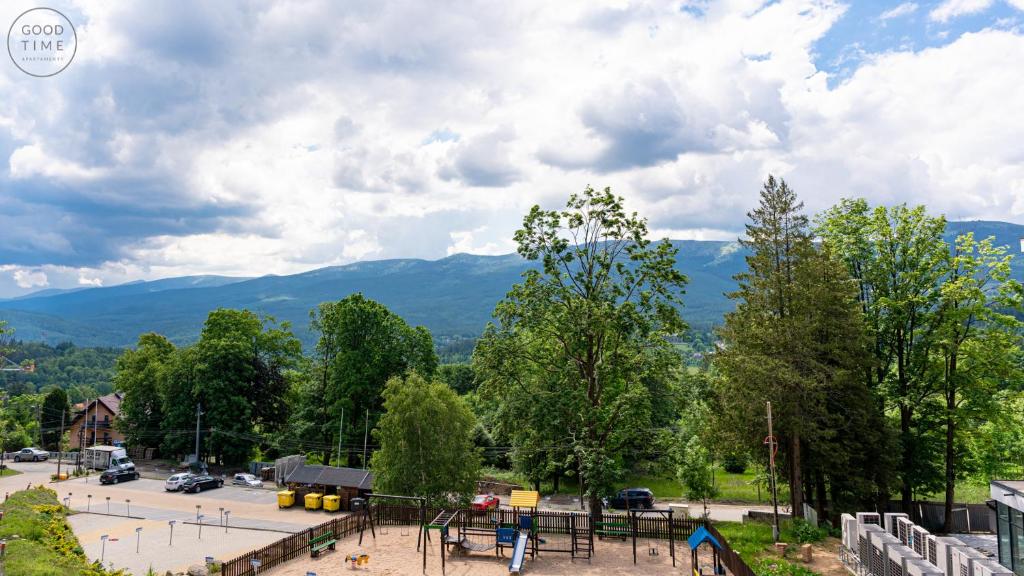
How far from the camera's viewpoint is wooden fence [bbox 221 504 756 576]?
20.2 meters

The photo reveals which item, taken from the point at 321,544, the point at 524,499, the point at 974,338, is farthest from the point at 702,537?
the point at 974,338

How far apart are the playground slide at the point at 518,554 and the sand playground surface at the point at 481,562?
455mm

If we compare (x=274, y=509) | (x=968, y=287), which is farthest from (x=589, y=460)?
(x=274, y=509)

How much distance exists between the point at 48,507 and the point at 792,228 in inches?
1419

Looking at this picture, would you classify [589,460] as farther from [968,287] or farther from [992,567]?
[968,287]

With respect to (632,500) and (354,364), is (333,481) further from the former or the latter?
(632,500)

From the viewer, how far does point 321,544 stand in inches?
869

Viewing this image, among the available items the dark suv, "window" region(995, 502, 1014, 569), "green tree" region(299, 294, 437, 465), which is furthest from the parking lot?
"window" region(995, 502, 1014, 569)

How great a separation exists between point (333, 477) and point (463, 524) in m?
15.5

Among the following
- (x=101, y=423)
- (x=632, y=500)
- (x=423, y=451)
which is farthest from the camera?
(x=101, y=423)

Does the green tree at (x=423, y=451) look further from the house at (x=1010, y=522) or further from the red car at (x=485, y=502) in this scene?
the house at (x=1010, y=522)

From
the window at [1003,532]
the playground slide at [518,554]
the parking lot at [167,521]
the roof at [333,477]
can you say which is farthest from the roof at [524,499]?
the roof at [333,477]

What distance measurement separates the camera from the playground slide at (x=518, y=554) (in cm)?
1909

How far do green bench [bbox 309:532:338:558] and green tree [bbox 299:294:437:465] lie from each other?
18806 millimetres
